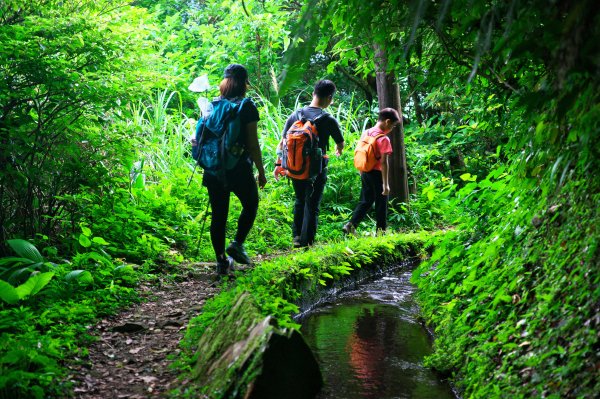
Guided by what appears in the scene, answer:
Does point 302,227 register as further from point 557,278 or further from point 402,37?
point 557,278

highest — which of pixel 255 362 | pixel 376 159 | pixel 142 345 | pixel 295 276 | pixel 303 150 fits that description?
pixel 303 150

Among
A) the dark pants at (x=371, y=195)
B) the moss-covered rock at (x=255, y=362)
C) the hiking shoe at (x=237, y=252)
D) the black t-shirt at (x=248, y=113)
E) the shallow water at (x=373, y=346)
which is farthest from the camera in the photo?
the dark pants at (x=371, y=195)

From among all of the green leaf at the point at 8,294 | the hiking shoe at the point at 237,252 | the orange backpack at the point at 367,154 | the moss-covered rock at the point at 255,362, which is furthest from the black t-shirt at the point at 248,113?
the orange backpack at the point at 367,154

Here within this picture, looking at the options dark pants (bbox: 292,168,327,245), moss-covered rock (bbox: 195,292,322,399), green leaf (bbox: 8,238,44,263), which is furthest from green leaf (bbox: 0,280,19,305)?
dark pants (bbox: 292,168,327,245)

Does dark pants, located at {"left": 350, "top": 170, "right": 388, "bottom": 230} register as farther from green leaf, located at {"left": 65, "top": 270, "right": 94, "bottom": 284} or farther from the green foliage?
green leaf, located at {"left": 65, "top": 270, "right": 94, "bottom": 284}

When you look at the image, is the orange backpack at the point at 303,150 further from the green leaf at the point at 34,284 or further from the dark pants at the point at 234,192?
the green leaf at the point at 34,284

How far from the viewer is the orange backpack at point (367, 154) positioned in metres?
7.86

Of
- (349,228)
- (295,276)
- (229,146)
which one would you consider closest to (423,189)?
(295,276)

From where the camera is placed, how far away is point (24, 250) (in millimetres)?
4578

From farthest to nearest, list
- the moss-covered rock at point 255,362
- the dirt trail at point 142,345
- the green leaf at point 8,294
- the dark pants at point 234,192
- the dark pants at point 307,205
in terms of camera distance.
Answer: the dark pants at point 307,205
the dark pants at point 234,192
the green leaf at point 8,294
the dirt trail at point 142,345
the moss-covered rock at point 255,362

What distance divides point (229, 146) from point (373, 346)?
2132mm

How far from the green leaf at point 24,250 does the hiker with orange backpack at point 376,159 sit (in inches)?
178

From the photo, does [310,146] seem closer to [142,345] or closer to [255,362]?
[142,345]

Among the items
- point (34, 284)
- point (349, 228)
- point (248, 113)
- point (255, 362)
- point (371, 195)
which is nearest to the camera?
point (255, 362)
